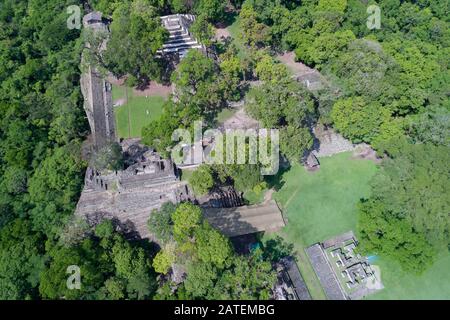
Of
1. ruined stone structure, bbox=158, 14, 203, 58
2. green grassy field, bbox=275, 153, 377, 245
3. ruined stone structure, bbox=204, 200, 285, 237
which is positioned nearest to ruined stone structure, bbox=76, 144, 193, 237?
ruined stone structure, bbox=204, 200, 285, 237

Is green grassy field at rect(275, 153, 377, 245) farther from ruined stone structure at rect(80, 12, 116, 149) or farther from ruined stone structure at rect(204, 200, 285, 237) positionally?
ruined stone structure at rect(80, 12, 116, 149)

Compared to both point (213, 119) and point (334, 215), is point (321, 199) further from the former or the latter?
point (213, 119)

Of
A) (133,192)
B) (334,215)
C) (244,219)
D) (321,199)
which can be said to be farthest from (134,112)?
(334,215)

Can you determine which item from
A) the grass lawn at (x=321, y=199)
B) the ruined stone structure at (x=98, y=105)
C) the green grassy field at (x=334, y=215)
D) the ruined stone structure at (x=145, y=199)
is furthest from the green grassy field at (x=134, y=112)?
the green grassy field at (x=334, y=215)

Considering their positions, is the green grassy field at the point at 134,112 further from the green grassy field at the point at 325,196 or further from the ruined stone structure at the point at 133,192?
the green grassy field at the point at 325,196
